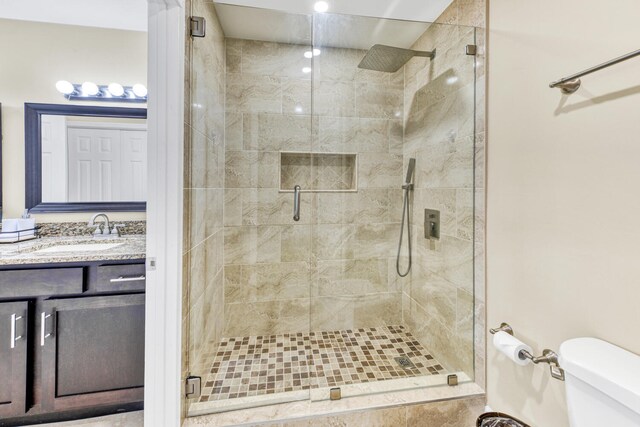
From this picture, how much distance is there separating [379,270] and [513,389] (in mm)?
985

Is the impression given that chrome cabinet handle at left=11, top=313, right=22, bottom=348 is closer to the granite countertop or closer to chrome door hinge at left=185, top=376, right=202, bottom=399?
the granite countertop

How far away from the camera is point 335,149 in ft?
6.53

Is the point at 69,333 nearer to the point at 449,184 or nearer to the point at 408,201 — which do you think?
the point at 408,201

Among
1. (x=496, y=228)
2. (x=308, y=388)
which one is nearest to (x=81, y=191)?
(x=308, y=388)

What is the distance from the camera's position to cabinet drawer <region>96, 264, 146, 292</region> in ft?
5.03

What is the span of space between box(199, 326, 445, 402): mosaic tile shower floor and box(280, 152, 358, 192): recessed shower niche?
104 centimetres

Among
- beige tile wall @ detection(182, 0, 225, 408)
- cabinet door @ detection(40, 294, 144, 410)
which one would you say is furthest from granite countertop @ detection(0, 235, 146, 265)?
beige tile wall @ detection(182, 0, 225, 408)

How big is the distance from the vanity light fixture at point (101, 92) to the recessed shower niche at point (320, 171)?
1.11 m

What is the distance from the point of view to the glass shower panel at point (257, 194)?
1.76 m

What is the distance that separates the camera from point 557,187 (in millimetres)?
1077

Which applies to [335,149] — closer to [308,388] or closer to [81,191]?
[308,388]

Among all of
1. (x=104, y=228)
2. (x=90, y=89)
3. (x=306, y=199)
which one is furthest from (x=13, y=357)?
(x=306, y=199)

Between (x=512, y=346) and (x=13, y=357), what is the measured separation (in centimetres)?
235

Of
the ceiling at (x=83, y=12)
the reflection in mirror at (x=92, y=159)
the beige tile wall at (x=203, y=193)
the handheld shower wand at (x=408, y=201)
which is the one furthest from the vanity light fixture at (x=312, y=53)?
the reflection in mirror at (x=92, y=159)
